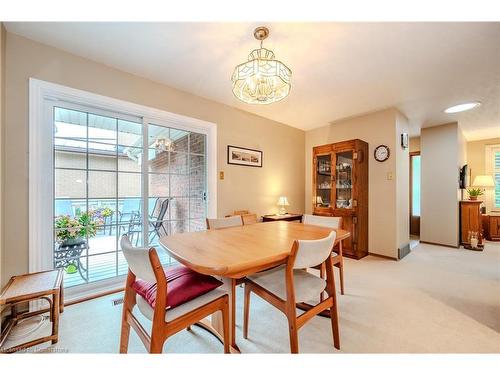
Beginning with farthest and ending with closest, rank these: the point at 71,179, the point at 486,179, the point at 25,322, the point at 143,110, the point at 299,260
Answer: the point at 486,179 < the point at 143,110 < the point at 71,179 < the point at 25,322 < the point at 299,260

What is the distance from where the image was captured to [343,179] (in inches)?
133

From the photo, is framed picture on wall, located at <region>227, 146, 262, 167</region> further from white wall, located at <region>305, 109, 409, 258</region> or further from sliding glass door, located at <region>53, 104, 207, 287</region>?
white wall, located at <region>305, 109, 409, 258</region>

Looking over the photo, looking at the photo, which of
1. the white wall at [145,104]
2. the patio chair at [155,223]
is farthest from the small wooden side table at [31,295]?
the patio chair at [155,223]

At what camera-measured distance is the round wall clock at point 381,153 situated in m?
3.19

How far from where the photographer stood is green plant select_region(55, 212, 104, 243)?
199 centimetres

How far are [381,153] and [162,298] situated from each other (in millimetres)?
3574

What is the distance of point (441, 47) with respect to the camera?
1.78 meters

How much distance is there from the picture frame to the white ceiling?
779 mm

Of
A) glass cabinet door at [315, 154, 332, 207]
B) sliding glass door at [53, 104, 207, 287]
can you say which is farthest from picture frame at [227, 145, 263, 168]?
glass cabinet door at [315, 154, 332, 207]

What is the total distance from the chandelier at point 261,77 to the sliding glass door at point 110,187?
1.35m

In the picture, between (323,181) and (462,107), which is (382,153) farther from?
(462,107)

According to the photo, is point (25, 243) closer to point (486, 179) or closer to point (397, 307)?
point (397, 307)

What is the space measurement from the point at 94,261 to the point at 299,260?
7.35ft

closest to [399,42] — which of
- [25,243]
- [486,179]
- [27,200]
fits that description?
[27,200]
